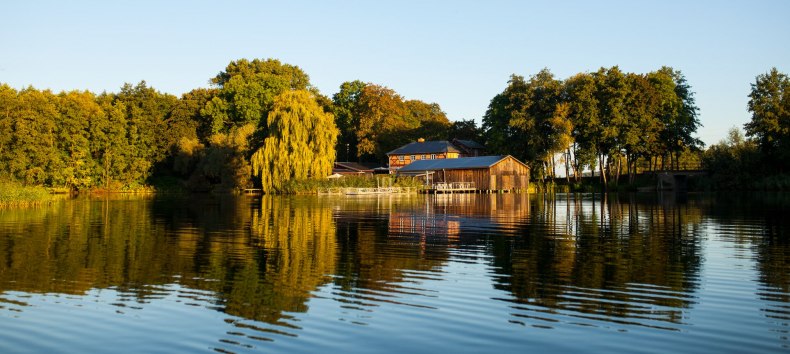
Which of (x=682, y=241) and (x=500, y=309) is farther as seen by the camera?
(x=682, y=241)

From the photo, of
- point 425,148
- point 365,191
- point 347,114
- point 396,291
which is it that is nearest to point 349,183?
point 365,191

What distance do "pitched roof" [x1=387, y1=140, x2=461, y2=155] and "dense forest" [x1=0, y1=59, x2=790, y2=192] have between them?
5.39m

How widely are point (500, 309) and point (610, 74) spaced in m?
74.1

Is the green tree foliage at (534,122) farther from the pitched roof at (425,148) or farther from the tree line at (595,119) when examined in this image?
the pitched roof at (425,148)

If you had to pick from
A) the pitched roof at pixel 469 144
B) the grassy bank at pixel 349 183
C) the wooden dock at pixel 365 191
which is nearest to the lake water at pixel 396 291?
the wooden dock at pixel 365 191

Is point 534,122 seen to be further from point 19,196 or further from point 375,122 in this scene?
point 19,196

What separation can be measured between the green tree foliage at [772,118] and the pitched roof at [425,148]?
36002 millimetres

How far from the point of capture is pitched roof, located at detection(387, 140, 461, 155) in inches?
3605

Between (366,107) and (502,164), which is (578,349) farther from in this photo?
(366,107)

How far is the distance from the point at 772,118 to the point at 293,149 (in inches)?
2037

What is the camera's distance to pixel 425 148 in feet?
306

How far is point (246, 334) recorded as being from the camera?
931 centimetres

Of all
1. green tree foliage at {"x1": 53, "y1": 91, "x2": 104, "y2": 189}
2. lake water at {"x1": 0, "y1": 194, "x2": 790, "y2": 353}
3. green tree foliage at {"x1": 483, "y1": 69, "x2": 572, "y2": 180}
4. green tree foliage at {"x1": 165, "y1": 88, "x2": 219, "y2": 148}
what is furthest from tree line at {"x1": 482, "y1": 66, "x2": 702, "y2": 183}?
lake water at {"x1": 0, "y1": 194, "x2": 790, "y2": 353}

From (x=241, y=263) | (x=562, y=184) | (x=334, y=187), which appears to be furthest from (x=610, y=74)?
(x=241, y=263)
